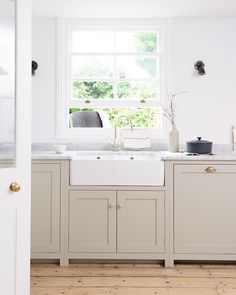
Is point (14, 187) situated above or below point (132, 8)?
below

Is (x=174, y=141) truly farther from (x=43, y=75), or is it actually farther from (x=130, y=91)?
(x=43, y=75)

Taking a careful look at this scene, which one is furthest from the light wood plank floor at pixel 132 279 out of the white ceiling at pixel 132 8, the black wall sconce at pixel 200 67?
the white ceiling at pixel 132 8

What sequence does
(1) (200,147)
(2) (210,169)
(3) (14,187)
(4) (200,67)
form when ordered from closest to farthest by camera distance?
(3) (14,187) → (2) (210,169) → (1) (200,147) → (4) (200,67)

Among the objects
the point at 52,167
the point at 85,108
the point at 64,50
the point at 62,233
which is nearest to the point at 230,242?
the point at 62,233

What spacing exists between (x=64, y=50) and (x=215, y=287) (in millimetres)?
2576

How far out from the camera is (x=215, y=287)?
2.80 m

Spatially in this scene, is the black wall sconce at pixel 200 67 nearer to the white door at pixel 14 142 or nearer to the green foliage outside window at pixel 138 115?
the green foliage outside window at pixel 138 115

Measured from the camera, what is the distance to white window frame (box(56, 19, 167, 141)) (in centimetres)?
379

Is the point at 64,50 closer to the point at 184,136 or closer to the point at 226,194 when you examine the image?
the point at 184,136

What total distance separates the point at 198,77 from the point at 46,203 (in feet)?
6.30

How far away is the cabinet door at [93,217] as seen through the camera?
10.4 feet

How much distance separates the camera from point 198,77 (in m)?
3.78

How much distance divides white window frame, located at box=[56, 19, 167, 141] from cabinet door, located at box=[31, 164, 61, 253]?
0.71 metres

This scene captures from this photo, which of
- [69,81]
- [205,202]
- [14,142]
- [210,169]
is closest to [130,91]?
[69,81]
